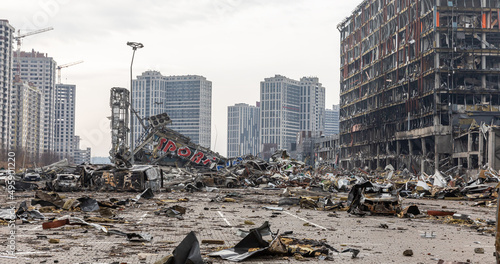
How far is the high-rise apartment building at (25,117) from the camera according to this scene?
479 ft

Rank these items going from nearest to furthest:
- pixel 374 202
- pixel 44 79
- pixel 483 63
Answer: pixel 374 202 → pixel 483 63 → pixel 44 79

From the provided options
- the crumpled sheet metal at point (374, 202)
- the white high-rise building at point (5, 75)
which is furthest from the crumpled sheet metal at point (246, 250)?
the white high-rise building at point (5, 75)

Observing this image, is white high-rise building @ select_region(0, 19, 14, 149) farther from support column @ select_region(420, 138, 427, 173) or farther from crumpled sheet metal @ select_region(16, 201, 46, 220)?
crumpled sheet metal @ select_region(16, 201, 46, 220)

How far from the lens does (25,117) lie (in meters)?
158

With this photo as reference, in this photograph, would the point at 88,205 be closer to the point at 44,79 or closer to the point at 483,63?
the point at 483,63

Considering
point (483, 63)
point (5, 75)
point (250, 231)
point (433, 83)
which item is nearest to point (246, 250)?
point (250, 231)

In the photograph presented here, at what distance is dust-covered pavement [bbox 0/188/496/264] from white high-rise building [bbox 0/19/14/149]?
12329 cm

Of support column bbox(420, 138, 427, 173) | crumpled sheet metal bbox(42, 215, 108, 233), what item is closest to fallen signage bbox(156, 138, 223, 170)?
support column bbox(420, 138, 427, 173)

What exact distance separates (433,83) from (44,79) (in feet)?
482

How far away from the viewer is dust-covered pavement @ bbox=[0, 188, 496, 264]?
10.2m

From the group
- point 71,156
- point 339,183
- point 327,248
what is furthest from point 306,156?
point 327,248

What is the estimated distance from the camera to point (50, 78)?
191875mm

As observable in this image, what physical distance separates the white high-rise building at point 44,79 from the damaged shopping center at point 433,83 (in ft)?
389

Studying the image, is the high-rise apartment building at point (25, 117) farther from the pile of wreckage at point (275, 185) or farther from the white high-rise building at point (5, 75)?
the pile of wreckage at point (275, 185)
